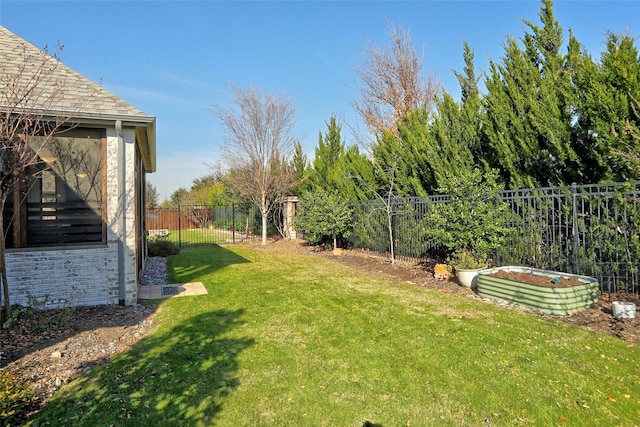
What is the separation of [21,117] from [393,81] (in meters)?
17.8

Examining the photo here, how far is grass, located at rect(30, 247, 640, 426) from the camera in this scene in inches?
108

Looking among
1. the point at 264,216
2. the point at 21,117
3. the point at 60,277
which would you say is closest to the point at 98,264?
the point at 60,277

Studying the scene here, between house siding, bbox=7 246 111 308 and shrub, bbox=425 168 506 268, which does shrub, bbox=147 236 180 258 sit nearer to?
house siding, bbox=7 246 111 308

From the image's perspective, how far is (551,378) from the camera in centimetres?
Answer: 322

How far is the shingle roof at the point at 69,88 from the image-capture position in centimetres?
538

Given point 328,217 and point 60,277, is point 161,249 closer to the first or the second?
point 328,217

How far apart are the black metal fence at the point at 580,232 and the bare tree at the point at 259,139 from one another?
10.9m

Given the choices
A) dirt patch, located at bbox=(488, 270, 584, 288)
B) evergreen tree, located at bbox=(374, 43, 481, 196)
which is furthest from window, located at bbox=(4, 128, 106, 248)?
evergreen tree, located at bbox=(374, 43, 481, 196)

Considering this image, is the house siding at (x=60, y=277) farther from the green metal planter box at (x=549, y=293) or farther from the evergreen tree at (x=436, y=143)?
the evergreen tree at (x=436, y=143)

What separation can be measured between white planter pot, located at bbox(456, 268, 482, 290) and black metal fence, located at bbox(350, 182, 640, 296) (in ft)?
3.24

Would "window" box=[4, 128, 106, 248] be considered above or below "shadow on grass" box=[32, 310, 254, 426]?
above

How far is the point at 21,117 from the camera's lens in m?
4.63

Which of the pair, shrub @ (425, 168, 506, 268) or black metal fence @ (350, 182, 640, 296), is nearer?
black metal fence @ (350, 182, 640, 296)

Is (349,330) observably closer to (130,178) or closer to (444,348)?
(444,348)
